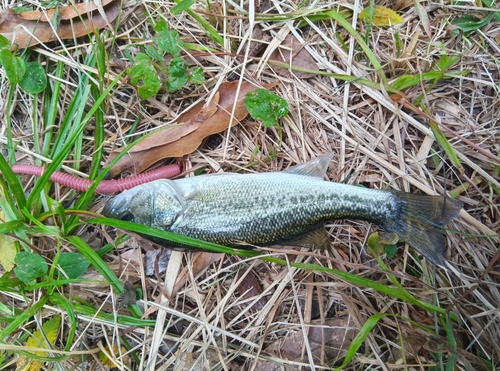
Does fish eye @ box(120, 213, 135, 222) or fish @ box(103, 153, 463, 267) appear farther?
fish eye @ box(120, 213, 135, 222)

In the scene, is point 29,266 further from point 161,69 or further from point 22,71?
point 161,69

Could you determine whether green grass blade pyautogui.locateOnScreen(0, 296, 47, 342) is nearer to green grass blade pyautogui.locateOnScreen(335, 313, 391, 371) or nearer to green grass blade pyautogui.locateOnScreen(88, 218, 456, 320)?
green grass blade pyautogui.locateOnScreen(88, 218, 456, 320)

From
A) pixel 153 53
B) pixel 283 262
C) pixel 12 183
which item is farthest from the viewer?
pixel 153 53

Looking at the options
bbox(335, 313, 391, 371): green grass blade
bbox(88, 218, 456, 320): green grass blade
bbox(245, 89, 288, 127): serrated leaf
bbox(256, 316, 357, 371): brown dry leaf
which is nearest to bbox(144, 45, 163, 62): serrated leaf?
bbox(245, 89, 288, 127): serrated leaf

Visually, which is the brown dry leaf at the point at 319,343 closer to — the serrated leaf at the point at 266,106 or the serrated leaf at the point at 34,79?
the serrated leaf at the point at 266,106

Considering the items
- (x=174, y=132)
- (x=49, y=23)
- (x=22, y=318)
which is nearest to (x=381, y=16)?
Answer: (x=174, y=132)

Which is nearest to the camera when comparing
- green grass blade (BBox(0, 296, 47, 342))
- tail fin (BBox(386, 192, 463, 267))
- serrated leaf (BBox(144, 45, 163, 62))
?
tail fin (BBox(386, 192, 463, 267))

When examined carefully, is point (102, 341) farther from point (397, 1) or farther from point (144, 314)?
point (397, 1)
